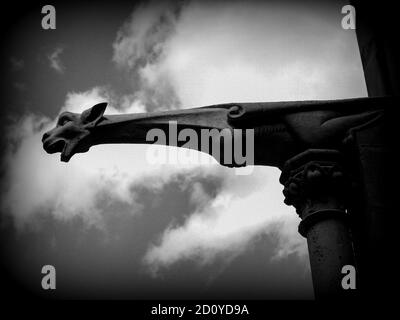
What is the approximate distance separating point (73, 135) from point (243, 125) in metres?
1.27

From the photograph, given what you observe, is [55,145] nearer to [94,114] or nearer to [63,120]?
[63,120]

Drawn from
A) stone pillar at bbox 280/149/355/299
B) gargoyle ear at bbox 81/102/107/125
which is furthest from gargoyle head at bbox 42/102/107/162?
stone pillar at bbox 280/149/355/299

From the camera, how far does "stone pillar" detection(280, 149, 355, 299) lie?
3338 mm

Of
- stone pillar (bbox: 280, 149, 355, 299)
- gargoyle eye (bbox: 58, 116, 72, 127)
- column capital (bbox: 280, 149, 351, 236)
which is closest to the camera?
stone pillar (bbox: 280, 149, 355, 299)

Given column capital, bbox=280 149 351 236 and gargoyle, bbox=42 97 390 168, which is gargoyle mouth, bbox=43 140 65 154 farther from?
column capital, bbox=280 149 351 236

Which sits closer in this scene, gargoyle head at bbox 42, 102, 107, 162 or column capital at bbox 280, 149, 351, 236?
column capital at bbox 280, 149, 351, 236

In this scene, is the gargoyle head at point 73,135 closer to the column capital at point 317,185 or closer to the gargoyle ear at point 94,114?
the gargoyle ear at point 94,114

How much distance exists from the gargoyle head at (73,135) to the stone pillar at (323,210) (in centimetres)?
146

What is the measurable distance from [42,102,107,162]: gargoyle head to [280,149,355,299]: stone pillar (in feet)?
4.80

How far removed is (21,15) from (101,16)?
1.16 meters

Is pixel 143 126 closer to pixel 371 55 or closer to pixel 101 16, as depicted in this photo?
pixel 371 55

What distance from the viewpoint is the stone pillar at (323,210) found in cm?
334

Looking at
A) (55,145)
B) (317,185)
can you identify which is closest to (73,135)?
(55,145)
